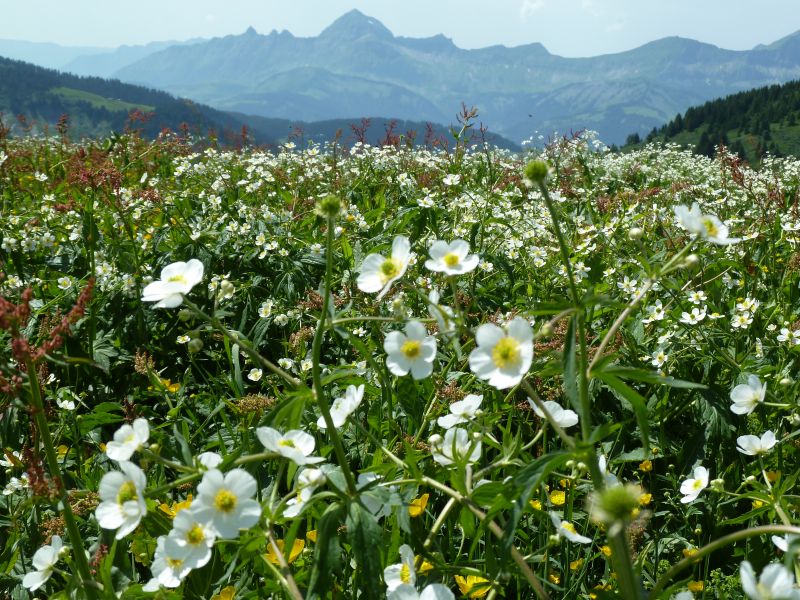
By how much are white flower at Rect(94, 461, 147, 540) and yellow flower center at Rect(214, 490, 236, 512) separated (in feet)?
0.59

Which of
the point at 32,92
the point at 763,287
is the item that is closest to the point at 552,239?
the point at 763,287

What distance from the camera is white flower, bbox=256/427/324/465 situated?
47.3 inches

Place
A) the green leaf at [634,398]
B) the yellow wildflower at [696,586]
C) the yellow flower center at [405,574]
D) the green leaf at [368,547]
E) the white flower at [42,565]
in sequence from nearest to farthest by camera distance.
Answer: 1. the green leaf at [634,398]
2. the green leaf at [368,547]
3. the yellow flower center at [405,574]
4. the white flower at [42,565]
5. the yellow wildflower at [696,586]

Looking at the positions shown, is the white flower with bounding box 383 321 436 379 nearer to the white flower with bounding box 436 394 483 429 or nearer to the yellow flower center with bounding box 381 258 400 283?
the yellow flower center with bounding box 381 258 400 283

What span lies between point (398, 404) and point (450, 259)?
1244 millimetres

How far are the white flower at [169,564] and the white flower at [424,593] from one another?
16.1 inches

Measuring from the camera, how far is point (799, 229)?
155 inches

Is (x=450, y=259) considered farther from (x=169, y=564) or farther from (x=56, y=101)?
(x=56, y=101)

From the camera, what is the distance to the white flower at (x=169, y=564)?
1179 millimetres

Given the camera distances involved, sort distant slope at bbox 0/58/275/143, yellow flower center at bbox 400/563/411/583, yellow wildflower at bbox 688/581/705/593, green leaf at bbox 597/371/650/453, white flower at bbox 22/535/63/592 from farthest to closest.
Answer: distant slope at bbox 0/58/275/143 → yellow wildflower at bbox 688/581/705/593 → white flower at bbox 22/535/63/592 → yellow flower center at bbox 400/563/411/583 → green leaf at bbox 597/371/650/453

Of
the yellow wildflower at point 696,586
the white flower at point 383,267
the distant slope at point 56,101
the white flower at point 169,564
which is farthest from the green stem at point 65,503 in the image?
the distant slope at point 56,101

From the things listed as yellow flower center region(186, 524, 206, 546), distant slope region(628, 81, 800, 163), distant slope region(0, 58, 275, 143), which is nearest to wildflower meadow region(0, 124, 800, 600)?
yellow flower center region(186, 524, 206, 546)

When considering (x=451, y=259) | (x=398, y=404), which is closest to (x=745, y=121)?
(x=398, y=404)

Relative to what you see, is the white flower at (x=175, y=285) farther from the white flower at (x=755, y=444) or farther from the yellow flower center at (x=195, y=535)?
the white flower at (x=755, y=444)
